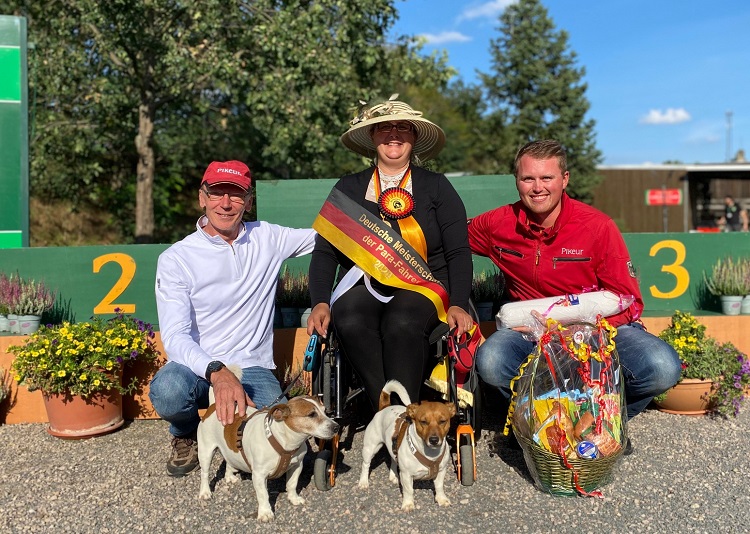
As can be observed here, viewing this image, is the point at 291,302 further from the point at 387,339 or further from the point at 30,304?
the point at 30,304

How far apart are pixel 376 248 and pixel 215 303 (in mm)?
877

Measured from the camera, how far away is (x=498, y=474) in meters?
3.33

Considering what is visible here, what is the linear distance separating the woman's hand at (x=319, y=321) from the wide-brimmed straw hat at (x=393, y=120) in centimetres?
103

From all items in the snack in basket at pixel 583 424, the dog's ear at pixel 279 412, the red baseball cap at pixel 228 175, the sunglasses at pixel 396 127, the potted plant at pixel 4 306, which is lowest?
the snack in basket at pixel 583 424

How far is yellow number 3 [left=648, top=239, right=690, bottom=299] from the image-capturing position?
5.43m

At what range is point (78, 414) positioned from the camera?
3.88m

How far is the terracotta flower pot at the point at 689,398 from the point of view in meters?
4.18

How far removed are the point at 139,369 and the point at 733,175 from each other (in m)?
33.2

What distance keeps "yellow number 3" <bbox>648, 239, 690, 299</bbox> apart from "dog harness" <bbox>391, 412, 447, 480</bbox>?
3335 mm

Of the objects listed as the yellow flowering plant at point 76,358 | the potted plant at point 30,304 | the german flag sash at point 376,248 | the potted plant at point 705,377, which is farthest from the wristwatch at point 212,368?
the potted plant at point 705,377

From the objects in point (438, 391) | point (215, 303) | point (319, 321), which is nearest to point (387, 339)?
point (319, 321)

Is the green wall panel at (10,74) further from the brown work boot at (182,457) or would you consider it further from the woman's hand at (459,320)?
the woman's hand at (459,320)

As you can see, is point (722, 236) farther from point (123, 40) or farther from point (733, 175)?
point (733, 175)

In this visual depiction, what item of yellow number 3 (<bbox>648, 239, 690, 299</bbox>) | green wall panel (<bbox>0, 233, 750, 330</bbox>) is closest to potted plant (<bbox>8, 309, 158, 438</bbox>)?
green wall panel (<bbox>0, 233, 750, 330</bbox>)
